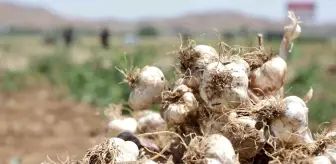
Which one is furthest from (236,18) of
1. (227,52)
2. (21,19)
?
(227,52)

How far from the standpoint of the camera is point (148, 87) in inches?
96.9

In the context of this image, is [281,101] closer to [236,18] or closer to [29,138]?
[29,138]

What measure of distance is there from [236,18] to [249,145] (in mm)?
141807

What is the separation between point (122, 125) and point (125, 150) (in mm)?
521

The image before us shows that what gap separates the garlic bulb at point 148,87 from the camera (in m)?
2.45

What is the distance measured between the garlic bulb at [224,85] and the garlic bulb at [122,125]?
0.57m

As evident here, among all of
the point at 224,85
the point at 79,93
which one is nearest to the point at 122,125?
the point at 224,85

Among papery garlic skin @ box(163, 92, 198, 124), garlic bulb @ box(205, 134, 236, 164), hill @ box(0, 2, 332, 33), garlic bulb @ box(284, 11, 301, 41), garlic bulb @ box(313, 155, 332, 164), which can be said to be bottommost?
hill @ box(0, 2, 332, 33)

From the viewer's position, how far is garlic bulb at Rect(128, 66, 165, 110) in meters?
2.45

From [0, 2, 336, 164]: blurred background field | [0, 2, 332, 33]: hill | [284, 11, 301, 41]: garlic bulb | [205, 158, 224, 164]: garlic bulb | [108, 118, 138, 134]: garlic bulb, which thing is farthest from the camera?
[0, 2, 332, 33]: hill

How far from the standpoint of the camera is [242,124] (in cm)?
223

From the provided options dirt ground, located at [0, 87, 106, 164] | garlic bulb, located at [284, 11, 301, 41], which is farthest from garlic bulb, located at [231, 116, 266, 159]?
dirt ground, located at [0, 87, 106, 164]

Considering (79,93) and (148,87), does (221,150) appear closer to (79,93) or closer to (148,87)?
(148,87)

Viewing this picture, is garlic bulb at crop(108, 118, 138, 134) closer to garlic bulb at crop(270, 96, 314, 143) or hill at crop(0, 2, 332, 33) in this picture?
garlic bulb at crop(270, 96, 314, 143)
